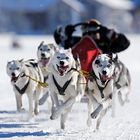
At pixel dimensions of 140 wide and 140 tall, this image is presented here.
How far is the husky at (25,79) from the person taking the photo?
6.56 meters

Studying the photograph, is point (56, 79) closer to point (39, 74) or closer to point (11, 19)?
point (39, 74)

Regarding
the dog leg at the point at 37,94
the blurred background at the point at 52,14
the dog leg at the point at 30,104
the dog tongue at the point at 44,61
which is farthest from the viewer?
the blurred background at the point at 52,14

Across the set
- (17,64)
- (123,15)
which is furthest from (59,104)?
(123,15)

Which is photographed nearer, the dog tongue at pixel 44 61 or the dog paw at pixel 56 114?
the dog paw at pixel 56 114

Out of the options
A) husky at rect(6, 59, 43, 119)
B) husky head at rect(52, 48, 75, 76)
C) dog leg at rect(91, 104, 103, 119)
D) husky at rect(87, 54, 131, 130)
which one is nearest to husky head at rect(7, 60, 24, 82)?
husky at rect(6, 59, 43, 119)

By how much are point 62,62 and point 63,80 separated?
0.73ft

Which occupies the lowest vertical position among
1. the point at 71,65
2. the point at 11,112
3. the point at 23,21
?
the point at 11,112

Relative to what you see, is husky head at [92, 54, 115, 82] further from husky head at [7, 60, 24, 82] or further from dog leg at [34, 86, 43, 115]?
dog leg at [34, 86, 43, 115]

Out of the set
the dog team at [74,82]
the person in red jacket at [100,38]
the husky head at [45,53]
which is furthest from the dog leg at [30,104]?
the person in red jacket at [100,38]

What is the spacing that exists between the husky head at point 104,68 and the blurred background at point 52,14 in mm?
44589

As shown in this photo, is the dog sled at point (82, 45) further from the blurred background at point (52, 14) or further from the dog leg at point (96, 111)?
the blurred background at point (52, 14)

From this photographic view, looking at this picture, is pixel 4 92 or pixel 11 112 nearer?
pixel 11 112

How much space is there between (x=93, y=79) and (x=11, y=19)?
47.6 meters

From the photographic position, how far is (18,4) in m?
53.6
